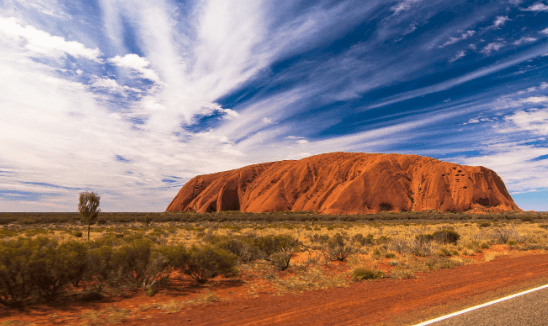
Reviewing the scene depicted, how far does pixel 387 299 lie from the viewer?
23.3 ft

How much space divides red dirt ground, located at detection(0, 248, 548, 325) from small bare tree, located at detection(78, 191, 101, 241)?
44.5 ft

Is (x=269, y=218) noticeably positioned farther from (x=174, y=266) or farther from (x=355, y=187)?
(x=174, y=266)

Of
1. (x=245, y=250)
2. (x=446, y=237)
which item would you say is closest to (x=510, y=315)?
(x=245, y=250)

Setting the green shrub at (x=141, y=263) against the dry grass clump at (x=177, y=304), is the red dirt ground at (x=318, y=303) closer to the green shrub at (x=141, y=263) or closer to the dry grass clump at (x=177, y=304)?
the dry grass clump at (x=177, y=304)

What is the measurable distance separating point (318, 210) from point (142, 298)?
7212 centimetres

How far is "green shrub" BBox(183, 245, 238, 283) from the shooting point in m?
8.89

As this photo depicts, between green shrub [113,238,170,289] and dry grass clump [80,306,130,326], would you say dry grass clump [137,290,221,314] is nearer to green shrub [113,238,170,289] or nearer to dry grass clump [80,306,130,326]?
dry grass clump [80,306,130,326]

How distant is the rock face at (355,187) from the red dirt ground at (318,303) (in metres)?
64.0

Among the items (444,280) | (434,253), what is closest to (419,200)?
(434,253)

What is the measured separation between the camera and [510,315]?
5480mm

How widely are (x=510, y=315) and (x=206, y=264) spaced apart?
24.8 feet

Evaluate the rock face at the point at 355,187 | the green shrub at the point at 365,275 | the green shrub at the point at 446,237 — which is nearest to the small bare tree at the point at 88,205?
the green shrub at the point at 365,275

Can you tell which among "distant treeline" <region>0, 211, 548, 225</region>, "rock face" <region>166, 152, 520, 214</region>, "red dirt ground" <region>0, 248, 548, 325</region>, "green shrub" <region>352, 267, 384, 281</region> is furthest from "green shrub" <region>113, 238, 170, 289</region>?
Answer: "rock face" <region>166, 152, 520, 214</region>

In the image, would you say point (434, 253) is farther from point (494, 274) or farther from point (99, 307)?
point (99, 307)
